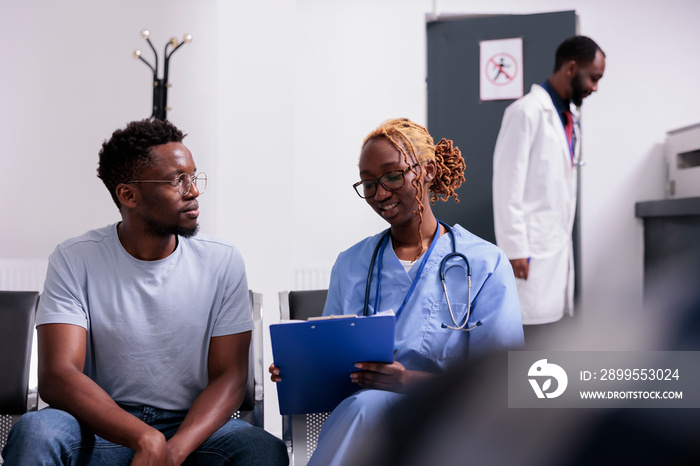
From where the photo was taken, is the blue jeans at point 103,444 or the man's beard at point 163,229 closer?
the blue jeans at point 103,444

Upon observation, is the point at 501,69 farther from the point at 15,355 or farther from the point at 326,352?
the point at 15,355

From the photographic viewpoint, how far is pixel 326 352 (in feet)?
3.97

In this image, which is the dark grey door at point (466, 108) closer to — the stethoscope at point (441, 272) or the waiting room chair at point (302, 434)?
the stethoscope at point (441, 272)

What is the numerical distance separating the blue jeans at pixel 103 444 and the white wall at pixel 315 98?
1778mm

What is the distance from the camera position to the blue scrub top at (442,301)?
131 cm

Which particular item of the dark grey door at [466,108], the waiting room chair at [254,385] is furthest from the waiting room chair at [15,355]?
the dark grey door at [466,108]

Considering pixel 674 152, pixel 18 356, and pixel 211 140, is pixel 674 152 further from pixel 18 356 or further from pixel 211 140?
pixel 18 356

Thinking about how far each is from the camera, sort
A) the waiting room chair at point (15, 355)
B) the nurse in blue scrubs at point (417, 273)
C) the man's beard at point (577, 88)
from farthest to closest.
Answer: the man's beard at point (577, 88) → the waiting room chair at point (15, 355) → the nurse in blue scrubs at point (417, 273)

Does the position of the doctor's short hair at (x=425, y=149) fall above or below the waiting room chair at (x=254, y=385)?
above

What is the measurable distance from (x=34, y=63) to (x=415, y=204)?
8.61ft

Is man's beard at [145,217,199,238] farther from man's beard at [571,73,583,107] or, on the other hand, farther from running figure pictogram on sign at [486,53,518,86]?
running figure pictogram on sign at [486,53,518,86]

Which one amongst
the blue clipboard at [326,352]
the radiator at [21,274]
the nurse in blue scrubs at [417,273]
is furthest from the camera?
the radiator at [21,274]

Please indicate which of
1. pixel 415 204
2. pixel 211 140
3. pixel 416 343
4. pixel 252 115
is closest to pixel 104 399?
pixel 416 343

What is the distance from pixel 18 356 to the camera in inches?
58.7
